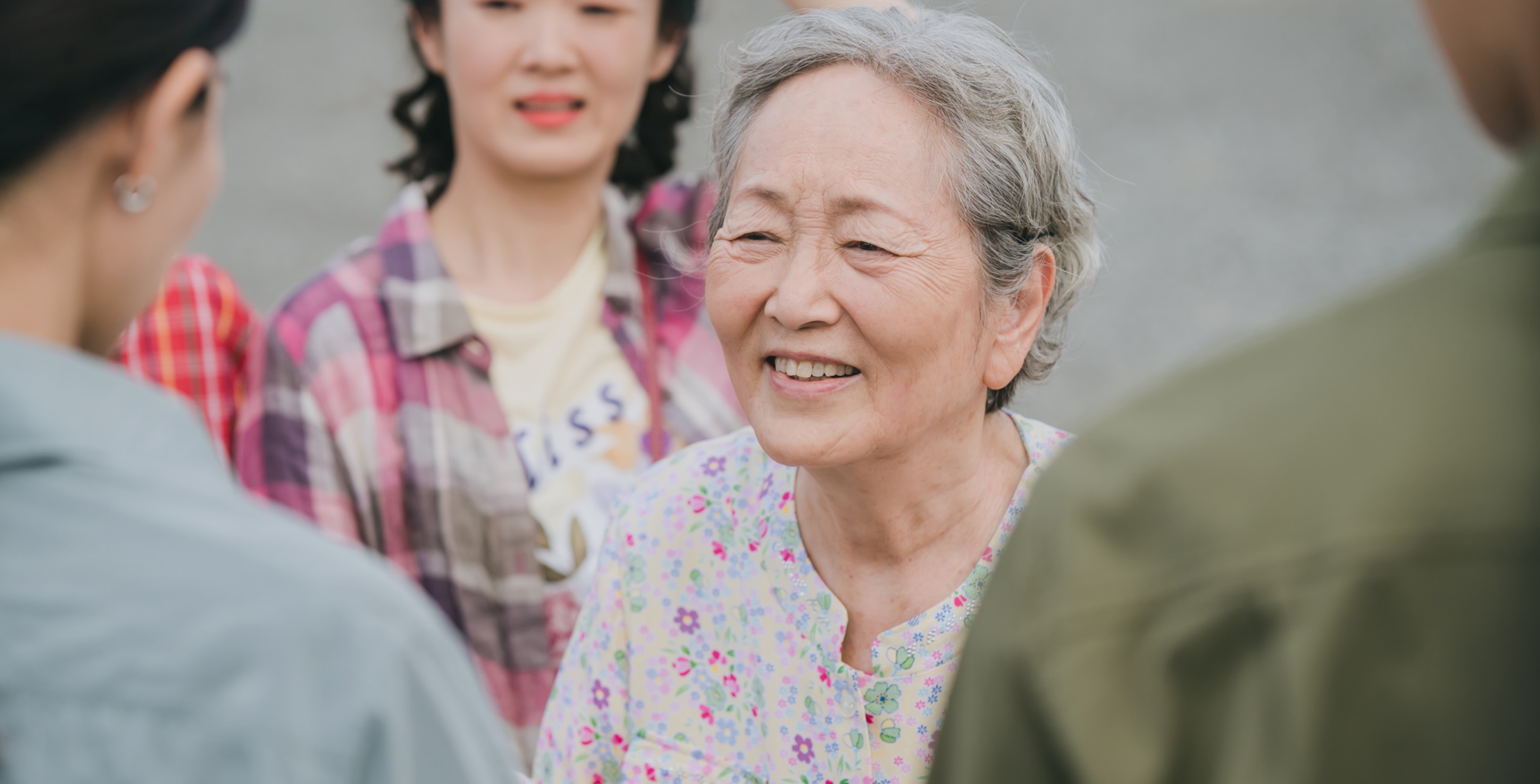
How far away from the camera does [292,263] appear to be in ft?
22.3

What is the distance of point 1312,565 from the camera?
2.54 feet

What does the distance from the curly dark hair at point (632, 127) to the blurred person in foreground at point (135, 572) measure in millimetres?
1877

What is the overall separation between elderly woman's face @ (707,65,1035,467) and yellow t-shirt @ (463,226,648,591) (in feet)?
2.66

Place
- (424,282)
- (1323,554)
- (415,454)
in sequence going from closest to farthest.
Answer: (1323,554), (415,454), (424,282)

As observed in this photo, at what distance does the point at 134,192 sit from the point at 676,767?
119 cm

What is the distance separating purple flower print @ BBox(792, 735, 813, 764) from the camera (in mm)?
1928

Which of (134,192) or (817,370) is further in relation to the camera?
(817,370)

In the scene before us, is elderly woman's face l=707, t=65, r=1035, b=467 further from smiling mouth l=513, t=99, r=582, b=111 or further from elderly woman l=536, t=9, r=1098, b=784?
smiling mouth l=513, t=99, r=582, b=111

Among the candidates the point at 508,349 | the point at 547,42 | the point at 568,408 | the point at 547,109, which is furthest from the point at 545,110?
the point at 568,408

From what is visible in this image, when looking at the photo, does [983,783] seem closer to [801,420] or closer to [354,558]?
[354,558]

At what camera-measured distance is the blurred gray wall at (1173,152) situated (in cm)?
618

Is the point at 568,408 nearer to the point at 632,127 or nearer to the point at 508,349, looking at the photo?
the point at 508,349

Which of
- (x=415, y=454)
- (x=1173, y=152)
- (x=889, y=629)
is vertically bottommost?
(x=1173, y=152)

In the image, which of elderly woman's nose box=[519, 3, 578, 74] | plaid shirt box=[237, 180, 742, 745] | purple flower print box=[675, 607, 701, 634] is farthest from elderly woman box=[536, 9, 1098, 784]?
elderly woman's nose box=[519, 3, 578, 74]
